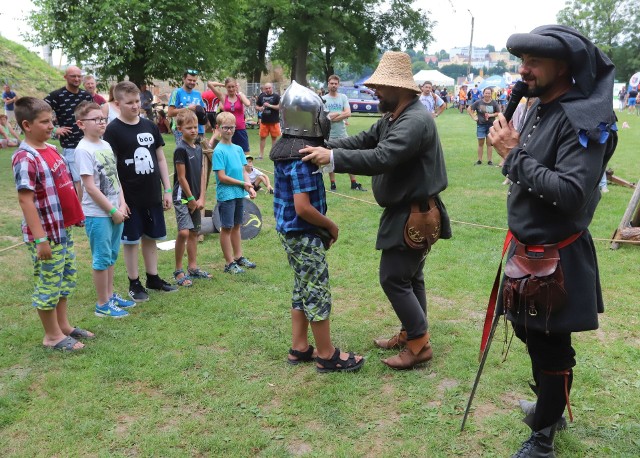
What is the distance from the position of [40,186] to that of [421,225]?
8.64 feet

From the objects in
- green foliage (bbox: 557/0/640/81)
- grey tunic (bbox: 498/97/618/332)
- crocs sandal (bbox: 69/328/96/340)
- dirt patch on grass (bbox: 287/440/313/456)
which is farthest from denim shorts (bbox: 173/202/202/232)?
green foliage (bbox: 557/0/640/81)

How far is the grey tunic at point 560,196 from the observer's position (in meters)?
2.41

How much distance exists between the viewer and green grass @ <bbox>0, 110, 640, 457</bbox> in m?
3.10

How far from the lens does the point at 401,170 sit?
3.57m

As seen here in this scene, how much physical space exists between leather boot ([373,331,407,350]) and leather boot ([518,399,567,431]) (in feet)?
3.22

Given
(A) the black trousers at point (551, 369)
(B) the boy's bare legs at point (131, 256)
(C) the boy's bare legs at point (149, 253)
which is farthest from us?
(C) the boy's bare legs at point (149, 253)

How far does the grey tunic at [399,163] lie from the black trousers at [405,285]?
0.39 feet

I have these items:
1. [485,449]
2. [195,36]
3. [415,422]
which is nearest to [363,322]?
[415,422]

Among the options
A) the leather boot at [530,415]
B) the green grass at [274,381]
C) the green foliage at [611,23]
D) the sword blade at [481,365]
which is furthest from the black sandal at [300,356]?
the green foliage at [611,23]

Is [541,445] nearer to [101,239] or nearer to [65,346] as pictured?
[65,346]

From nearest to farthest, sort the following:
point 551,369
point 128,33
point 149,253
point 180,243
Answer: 1. point 551,369
2. point 149,253
3. point 180,243
4. point 128,33

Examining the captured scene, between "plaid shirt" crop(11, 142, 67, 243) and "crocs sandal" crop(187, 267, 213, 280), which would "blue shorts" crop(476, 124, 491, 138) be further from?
"plaid shirt" crop(11, 142, 67, 243)

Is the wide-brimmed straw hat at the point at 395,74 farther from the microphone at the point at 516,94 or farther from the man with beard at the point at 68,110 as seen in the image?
the man with beard at the point at 68,110

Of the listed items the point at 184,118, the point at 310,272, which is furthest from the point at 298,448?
the point at 184,118
